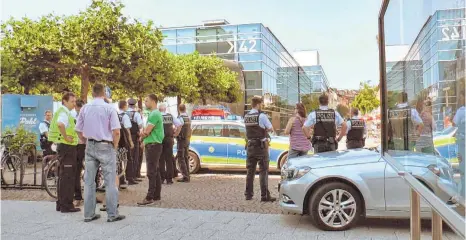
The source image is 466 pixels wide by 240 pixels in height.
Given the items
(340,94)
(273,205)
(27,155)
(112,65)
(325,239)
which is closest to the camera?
(325,239)

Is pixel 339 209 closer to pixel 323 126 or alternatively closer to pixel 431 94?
pixel 323 126

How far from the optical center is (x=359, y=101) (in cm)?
5047

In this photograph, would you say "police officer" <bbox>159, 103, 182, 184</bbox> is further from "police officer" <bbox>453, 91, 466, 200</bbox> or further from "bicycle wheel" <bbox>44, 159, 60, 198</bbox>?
"police officer" <bbox>453, 91, 466, 200</bbox>

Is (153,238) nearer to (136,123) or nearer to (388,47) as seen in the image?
(388,47)

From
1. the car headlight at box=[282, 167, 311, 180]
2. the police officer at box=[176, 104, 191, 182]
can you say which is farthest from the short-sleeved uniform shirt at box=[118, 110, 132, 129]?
the car headlight at box=[282, 167, 311, 180]

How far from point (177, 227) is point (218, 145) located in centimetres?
651

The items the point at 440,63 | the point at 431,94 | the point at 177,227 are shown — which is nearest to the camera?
the point at 440,63

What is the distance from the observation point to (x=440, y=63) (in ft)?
5.39

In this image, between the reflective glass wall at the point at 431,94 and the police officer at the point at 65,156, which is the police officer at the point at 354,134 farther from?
the reflective glass wall at the point at 431,94

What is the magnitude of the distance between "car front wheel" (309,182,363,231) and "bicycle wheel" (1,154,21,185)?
660cm

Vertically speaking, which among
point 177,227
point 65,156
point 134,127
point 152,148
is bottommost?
point 177,227

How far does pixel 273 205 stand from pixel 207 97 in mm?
30268

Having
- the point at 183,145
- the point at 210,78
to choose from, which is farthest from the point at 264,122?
the point at 210,78

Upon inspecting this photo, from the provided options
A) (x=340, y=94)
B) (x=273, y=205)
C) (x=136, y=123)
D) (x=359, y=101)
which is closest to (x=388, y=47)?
A: (x=273, y=205)
